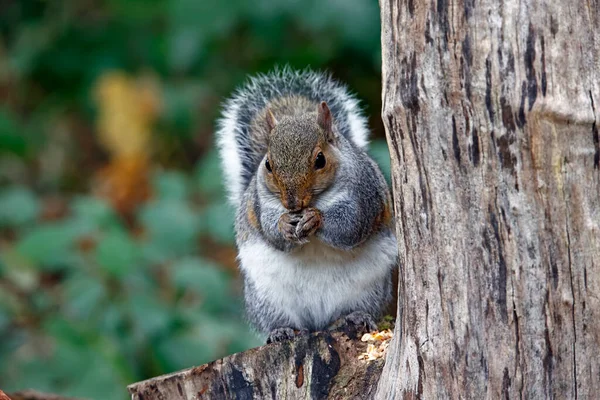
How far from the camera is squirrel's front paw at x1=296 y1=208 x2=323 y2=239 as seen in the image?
1.95m

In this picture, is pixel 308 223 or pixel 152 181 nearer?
pixel 308 223

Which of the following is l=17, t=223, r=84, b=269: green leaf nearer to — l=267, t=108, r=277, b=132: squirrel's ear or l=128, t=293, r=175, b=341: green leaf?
l=128, t=293, r=175, b=341: green leaf

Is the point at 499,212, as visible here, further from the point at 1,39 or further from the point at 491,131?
the point at 1,39

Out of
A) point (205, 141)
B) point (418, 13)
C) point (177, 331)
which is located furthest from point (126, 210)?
point (418, 13)

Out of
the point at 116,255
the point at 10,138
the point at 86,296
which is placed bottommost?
the point at 86,296

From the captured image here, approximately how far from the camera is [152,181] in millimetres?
3555

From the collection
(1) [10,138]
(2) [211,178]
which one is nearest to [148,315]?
(2) [211,178]

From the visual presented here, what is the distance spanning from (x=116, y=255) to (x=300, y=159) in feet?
2.60

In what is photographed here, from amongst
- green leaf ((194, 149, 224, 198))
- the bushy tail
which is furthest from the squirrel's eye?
green leaf ((194, 149, 224, 198))

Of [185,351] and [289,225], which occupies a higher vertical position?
[289,225]

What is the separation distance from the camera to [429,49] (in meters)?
1.34

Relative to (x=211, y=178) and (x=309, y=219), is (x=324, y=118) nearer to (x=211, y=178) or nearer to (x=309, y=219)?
(x=309, y=219)

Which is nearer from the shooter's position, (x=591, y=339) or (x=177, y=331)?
(x=591, y=339)

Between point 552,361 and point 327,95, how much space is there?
123 centimetres
